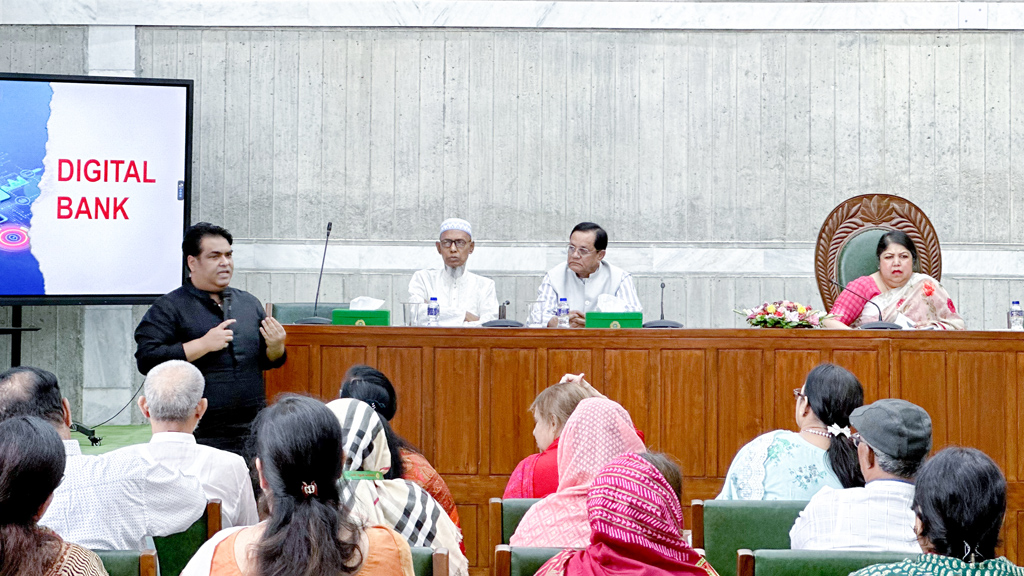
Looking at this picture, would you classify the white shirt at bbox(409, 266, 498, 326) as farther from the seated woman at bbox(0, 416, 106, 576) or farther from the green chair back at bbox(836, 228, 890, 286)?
the seated woman at bbox(0, 416, 106, 576)

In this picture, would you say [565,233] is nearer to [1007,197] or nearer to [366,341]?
[366,341]

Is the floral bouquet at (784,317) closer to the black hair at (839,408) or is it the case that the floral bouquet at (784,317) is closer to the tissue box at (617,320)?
the tissue box at (617,320)

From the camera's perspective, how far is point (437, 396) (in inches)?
178

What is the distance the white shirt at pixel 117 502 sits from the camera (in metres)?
2.19

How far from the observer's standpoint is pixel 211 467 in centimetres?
251

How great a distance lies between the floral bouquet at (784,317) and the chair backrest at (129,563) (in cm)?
338

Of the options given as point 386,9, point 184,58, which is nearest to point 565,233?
point 386,9

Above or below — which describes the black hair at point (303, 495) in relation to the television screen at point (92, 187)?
below

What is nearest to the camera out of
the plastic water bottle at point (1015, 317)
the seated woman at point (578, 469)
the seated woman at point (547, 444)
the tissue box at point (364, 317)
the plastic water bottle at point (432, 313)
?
the seated woman at point (578, 469)

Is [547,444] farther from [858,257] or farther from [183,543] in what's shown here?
[858,257]

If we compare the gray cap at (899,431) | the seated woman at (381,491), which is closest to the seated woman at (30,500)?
the seated woman at (381,491)

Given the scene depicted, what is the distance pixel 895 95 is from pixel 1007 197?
107cm

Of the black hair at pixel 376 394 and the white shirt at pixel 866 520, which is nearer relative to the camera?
the white shirt at pixel 866 520

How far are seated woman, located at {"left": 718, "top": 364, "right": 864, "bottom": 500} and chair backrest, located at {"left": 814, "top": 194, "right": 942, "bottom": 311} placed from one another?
290cm
